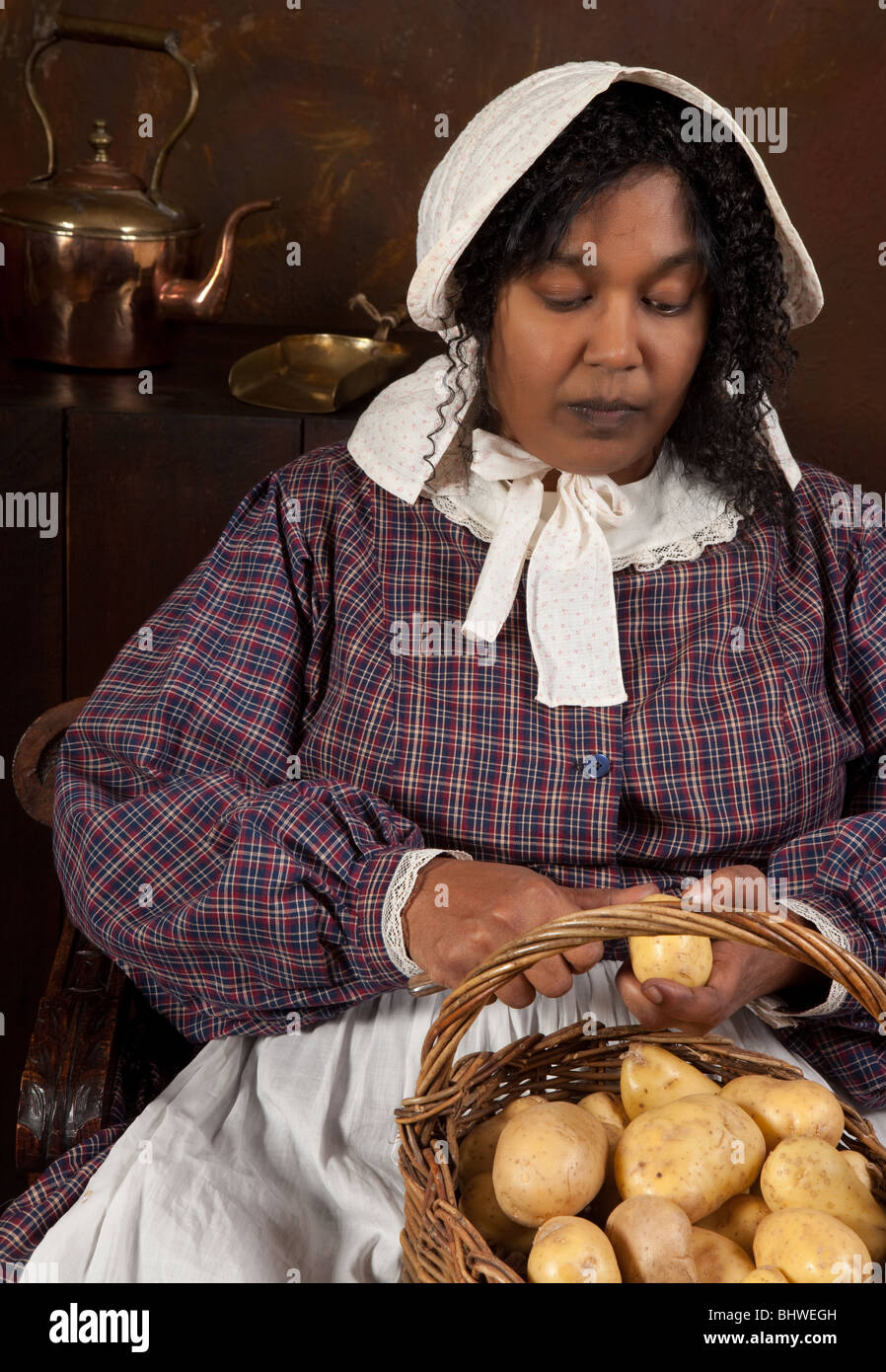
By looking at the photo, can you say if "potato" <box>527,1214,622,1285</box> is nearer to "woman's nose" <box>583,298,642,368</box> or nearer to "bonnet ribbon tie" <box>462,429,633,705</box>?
"bonnet ribbon tie" <box>462,429,633,705</box>

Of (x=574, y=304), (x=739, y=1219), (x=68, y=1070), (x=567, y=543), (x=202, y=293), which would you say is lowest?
(x=68, y=1070)

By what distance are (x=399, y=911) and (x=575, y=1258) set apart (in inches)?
15.7

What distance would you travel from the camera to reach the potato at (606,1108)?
107 centimetres

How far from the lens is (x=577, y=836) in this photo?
1.35 m

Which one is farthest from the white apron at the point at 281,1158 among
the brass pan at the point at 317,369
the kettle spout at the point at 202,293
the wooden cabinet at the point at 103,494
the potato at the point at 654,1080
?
the kettle spout at the point at 202,293

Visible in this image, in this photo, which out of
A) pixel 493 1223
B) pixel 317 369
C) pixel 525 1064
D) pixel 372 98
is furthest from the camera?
pixel 372 98

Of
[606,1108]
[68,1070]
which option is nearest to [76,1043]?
[68,1070]

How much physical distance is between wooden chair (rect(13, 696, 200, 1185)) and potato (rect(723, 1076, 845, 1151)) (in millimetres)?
583

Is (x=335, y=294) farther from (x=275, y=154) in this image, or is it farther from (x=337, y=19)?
(x=337, y=19)

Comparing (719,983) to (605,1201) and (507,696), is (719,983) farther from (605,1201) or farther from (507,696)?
(507,696)

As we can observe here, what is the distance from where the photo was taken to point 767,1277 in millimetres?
877

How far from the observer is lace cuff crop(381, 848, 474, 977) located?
121 cm

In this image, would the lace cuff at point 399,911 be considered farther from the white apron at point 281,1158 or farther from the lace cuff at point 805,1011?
the lace cuff at point 805,1011
